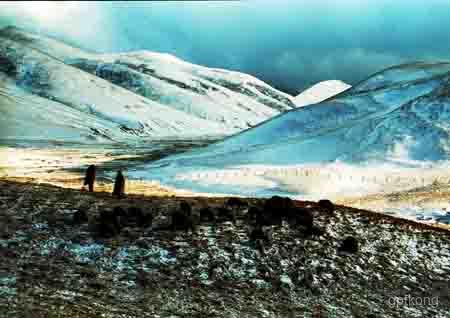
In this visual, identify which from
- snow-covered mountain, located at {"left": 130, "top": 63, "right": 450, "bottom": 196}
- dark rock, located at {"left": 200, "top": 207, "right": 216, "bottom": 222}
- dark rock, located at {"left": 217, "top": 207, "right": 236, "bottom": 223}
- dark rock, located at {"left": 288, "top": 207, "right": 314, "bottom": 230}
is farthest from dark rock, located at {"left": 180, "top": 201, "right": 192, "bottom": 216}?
snow-covered mountain, located at {"left": 130, "top": 63, "right": 450, "bottom": 196}

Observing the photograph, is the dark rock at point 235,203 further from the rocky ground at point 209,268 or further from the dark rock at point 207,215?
the dark rock at point 207,215

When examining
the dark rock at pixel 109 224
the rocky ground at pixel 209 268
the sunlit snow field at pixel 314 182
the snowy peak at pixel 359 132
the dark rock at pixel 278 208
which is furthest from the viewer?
the snowy peak at pixel 359 132

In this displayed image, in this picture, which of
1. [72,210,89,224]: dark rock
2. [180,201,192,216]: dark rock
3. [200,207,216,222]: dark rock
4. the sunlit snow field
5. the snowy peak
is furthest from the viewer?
the snowy peak

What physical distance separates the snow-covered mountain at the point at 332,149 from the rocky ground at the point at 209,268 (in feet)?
144

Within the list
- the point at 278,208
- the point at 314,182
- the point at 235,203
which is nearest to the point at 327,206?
the point at 278,208

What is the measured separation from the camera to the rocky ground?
18.3 meters

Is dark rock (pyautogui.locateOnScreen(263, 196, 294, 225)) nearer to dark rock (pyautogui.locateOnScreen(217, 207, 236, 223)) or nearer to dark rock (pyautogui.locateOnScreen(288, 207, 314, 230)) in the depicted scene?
dark rock (pyautogui.locateOnScreen(288, 207, 314, 230))

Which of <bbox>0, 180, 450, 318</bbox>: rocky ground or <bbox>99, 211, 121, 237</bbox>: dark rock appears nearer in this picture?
<bbox>0, 180, 450, 318</bbox>: rocky ground

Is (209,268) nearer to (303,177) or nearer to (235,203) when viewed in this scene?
(235,203)

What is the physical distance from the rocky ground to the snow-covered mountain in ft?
144

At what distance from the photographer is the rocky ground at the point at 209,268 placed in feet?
59.9

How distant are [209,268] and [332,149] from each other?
2921 inches

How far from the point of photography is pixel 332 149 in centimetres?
9350

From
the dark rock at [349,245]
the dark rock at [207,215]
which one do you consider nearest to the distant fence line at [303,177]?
the dark rock at [207,215]
